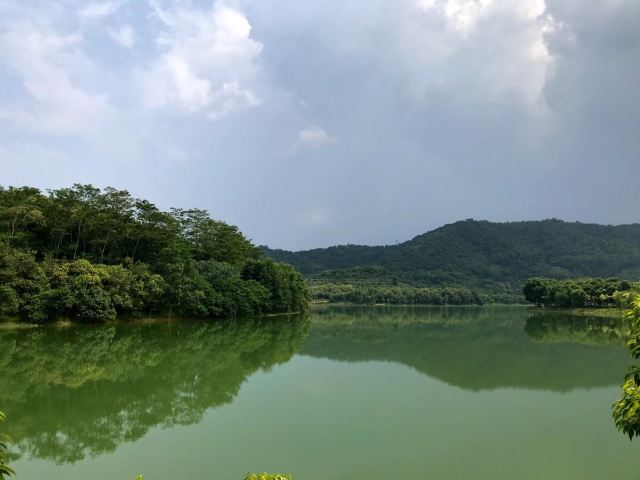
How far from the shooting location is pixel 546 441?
8391mm

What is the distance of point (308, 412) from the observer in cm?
1040

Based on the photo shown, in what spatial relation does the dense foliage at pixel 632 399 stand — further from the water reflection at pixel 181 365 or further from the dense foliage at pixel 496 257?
the dense foliage at pixel 496 257

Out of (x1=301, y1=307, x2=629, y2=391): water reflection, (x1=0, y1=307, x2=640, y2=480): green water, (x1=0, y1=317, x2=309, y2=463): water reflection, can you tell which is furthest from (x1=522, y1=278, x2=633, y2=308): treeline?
(x1=0, y1=317, x2=309, y2=463): water reflection

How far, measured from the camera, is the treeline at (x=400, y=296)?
264 ft

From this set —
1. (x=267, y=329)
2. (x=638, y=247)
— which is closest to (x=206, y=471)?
(x=267, y=329)

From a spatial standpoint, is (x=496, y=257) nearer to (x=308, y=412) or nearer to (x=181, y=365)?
(x=181, y=365)

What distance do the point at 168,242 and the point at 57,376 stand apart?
2443 centimetres

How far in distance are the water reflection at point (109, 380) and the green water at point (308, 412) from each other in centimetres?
6

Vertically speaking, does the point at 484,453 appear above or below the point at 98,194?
below

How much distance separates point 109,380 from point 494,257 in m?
102

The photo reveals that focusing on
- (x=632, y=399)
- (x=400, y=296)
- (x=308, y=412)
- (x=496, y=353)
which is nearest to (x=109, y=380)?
(x=308, y=412)

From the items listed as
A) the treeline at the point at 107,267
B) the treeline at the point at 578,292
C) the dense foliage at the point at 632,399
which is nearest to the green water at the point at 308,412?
the dense foliage at the point at 632,399

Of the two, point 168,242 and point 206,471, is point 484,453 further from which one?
point 168,242

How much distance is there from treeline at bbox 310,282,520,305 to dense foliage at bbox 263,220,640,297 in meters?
11.1
